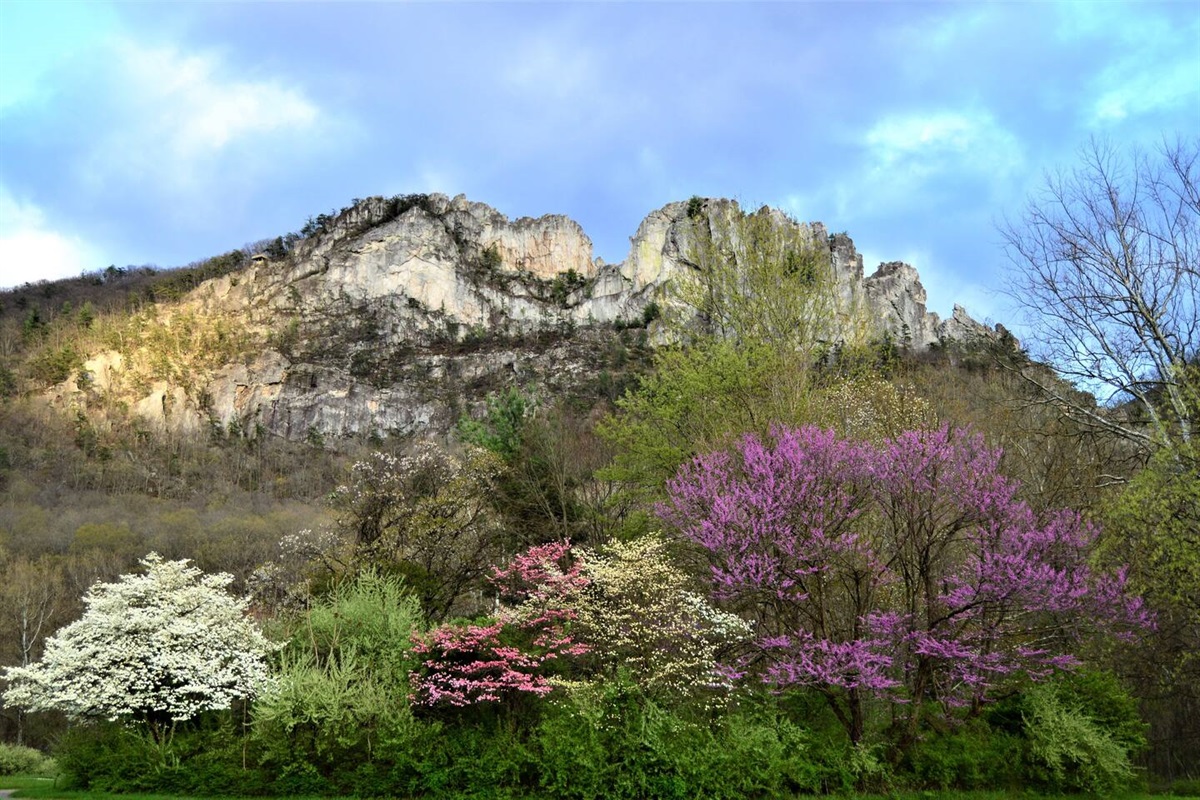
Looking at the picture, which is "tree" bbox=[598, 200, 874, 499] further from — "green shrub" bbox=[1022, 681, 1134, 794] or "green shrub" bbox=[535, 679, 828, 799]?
"green shrub" bbox=[1022, 681, 1134, 794]

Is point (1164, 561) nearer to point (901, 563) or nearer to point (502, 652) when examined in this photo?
point (901, 563)

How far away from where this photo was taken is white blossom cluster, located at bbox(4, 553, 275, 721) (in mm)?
13258

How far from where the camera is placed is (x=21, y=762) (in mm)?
20344

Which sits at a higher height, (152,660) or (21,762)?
(152,660)

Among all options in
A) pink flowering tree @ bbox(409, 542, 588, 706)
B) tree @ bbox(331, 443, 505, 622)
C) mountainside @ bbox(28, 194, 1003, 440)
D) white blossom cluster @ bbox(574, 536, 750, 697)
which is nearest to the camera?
white blossom cluster @ bbox(574, 536, 750, 697)

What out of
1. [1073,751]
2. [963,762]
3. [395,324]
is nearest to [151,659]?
[963,762]

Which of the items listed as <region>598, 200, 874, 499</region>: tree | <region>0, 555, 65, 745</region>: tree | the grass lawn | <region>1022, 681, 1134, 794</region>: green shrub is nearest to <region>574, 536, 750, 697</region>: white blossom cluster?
the grass lawn

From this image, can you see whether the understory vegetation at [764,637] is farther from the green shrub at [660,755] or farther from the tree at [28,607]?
the tree at [28,607]

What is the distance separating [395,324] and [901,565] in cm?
11525

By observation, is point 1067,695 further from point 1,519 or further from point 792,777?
point 1,519

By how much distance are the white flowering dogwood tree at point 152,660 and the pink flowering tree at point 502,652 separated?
3.05m

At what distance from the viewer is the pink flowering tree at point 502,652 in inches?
468

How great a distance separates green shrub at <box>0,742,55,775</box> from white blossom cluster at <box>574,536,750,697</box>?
55.3 ft

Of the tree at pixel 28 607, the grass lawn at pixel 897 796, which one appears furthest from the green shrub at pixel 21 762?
the tree at pixel 28 607
